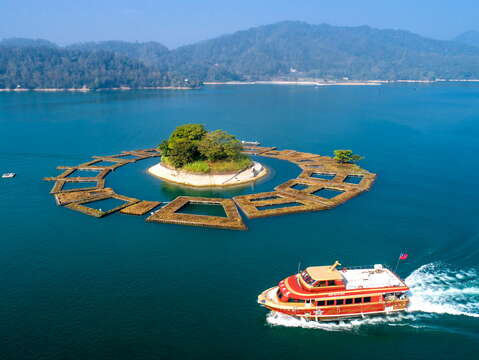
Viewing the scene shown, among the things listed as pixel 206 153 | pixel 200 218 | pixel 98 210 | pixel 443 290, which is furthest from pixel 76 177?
pixel 443 290

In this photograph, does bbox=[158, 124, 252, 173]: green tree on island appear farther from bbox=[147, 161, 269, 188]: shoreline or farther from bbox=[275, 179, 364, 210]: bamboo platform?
bbox=[275, 179, 364, 210]: bamboo platform

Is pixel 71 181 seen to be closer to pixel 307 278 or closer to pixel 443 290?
pixel 307 278

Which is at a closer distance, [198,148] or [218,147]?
[218,147]

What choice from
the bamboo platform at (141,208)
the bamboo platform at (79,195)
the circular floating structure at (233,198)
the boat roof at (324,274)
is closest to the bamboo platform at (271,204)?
the circular floating structure at (233,198)

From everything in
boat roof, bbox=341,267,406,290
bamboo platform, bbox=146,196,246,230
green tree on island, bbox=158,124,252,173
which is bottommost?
bamboo platform, bbox=146,196,246,230

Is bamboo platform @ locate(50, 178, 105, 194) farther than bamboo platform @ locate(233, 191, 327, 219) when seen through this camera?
Yes

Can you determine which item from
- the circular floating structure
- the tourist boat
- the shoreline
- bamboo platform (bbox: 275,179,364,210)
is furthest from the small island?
the tourist boat
